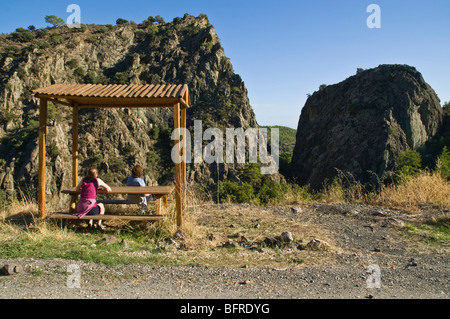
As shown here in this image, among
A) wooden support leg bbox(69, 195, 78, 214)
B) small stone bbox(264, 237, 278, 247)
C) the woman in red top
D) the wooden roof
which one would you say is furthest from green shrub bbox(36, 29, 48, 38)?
small stone bbox(264, 237, 278, 247)

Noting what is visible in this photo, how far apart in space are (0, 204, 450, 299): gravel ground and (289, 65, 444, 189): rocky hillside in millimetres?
40054

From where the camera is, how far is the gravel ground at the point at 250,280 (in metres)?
3.16

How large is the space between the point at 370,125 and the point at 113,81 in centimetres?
3617

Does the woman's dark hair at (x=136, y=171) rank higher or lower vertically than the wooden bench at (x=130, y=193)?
higher

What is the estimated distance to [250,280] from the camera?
3.54 meters

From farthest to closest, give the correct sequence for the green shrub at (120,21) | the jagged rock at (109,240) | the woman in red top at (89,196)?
1. the green shrub at (120,21)
2. the woman in red top at (89,196)
3. the jagged rock at (109,240)

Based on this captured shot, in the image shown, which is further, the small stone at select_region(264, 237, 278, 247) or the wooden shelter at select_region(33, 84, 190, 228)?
the wooden shelter at select_region(33, 84, 190, 228)

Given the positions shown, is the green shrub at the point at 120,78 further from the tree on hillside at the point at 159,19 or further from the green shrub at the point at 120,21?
the tree on hillside at the point at 159,19

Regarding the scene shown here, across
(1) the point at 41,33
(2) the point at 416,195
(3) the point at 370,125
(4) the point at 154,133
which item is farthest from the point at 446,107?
(1) the point at 41,33

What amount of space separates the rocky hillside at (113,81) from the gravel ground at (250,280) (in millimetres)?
31944

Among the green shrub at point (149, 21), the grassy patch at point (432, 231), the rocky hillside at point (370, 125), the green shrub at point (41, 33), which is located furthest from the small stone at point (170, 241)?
the green shrub at point (149, 21)

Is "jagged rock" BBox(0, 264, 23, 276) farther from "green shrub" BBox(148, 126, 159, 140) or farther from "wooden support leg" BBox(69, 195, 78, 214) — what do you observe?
"green shrub" BBox(148, 126, 159, 140)

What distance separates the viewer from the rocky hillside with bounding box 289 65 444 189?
143 ft
